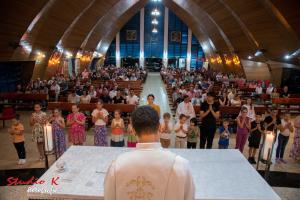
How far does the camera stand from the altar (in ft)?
11.6

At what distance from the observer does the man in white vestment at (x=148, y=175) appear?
5.35 feet

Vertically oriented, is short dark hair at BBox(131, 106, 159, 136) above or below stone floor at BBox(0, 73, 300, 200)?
above

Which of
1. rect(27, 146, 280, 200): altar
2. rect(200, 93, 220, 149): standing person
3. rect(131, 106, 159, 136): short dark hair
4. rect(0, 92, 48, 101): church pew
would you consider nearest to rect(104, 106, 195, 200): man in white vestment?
rect(131, 106, 159, 136): short dark hair

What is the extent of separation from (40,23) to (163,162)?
1761 cm

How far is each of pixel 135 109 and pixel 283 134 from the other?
6.91m

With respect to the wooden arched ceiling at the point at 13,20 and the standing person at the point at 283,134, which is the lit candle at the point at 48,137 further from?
the wooden arched ceiling at the point at 13,20

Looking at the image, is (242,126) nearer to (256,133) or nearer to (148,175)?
(256,133)

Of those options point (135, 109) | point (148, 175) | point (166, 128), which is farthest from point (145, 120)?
point (166, 128)

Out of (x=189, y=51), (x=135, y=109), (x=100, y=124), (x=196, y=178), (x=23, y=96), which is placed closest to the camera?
(x=135, y=109)

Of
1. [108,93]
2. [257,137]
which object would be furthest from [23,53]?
[257,137]

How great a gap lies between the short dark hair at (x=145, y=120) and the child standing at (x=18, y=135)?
20.0ft

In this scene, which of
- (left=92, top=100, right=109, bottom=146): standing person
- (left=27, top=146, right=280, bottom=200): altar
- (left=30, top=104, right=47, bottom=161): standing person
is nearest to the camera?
(left=27, top=146, right=280, bottom=200): altar

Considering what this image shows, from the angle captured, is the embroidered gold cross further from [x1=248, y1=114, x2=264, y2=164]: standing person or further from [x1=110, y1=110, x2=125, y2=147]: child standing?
[x1=248, y1=114, x2=264, y2=164]: standing person

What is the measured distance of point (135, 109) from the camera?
1.76 metres
